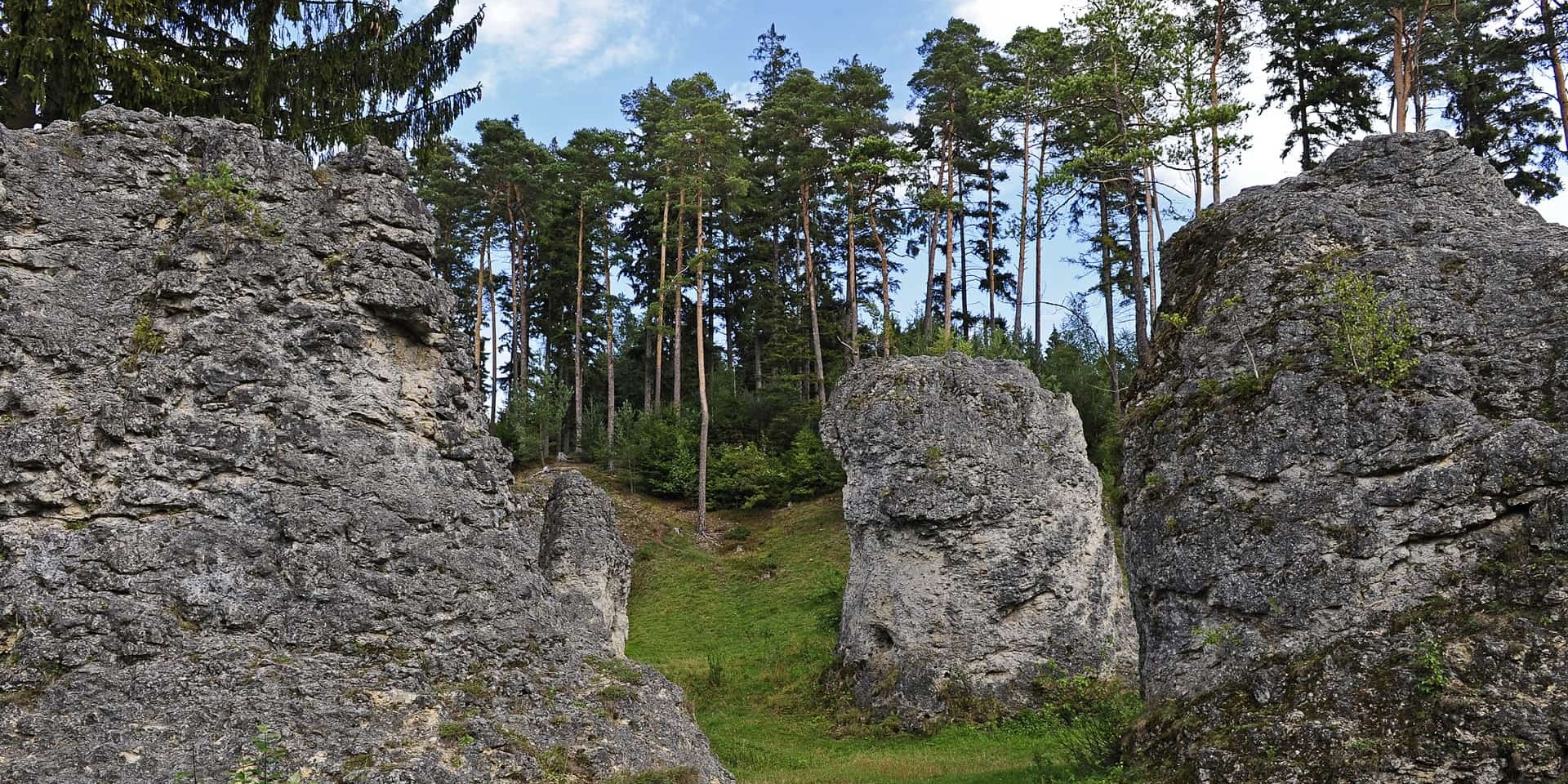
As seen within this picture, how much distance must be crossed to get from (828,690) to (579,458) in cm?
2459

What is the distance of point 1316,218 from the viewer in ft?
28.6

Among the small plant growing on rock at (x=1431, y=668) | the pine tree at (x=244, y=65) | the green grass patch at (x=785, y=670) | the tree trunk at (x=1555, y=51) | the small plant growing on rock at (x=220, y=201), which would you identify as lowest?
the green grass patch at (x=785, y=670)

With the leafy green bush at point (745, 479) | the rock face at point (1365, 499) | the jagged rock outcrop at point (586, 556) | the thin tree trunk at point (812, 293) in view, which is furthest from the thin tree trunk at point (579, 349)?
the rock face at point (1365, 499)

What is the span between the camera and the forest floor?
13367 millimetres

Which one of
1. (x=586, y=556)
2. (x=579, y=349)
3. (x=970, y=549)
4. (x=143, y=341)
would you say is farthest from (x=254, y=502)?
Result: (x=579, y=349)

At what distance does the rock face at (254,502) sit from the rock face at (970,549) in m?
9.15

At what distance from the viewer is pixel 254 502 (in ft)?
24.3

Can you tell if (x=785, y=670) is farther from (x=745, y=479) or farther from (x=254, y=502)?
(x=745, y=479)

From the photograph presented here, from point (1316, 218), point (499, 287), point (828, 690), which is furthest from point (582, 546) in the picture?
point (499, 287)

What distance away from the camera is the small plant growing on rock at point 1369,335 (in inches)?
287

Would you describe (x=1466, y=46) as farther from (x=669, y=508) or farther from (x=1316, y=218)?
(x=669, y=508)

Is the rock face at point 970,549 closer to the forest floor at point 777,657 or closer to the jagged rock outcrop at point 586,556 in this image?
the forest floor at point 777,657

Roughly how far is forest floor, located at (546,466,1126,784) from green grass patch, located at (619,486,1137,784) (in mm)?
39

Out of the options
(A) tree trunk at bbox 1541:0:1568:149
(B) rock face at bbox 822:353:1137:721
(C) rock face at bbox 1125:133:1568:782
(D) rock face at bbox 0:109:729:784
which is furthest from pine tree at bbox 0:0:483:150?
(A) tree trunk at bbox 1541:0:1568:149
